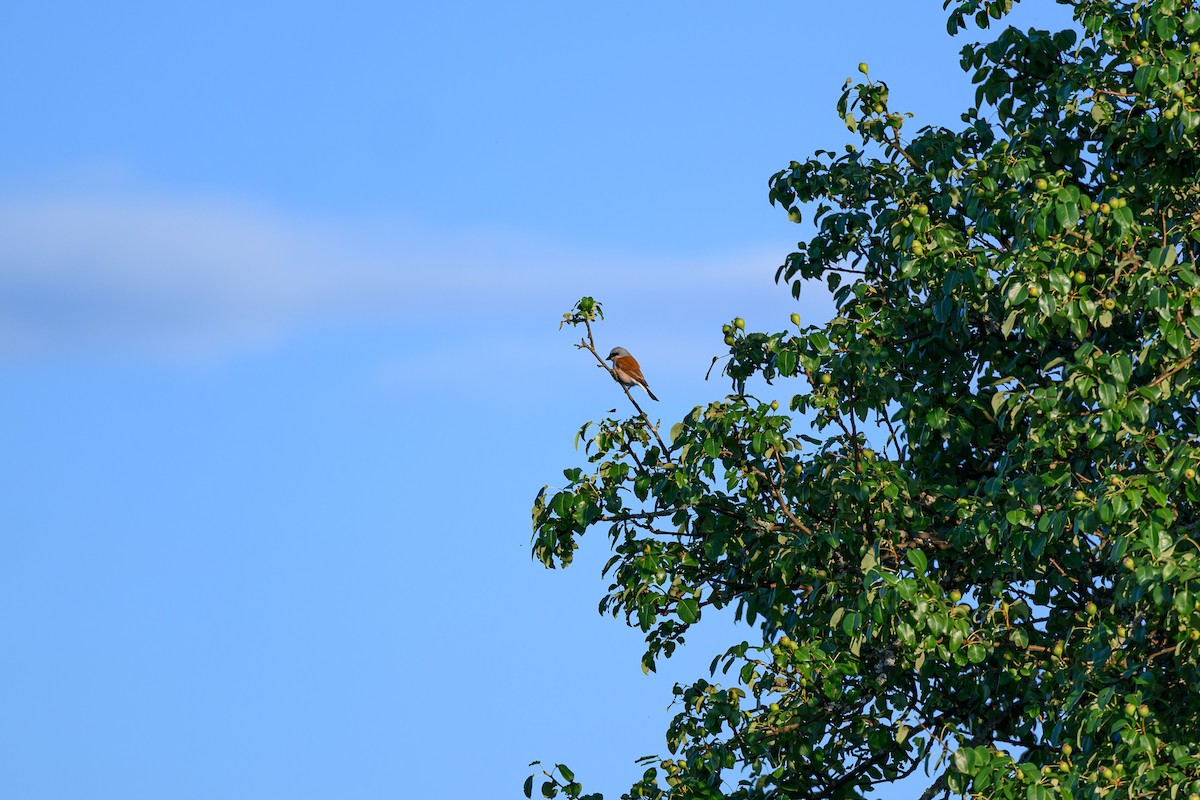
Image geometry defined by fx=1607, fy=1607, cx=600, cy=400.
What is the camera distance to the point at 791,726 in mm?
13031

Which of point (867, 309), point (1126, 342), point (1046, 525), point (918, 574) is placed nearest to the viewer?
point (1046, 525)

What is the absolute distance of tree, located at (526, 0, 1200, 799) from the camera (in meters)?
11.0

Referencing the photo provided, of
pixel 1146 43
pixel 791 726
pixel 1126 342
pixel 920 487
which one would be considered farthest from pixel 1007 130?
pixel 791 726

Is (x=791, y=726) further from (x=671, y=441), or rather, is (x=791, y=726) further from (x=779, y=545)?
(x=671, y=441)

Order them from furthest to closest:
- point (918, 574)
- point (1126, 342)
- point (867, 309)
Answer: point (867, 309), point (1126, 342), point (918, 574)

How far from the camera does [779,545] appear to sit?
13.1 metres

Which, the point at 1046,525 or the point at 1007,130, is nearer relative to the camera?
the point at 1046,525

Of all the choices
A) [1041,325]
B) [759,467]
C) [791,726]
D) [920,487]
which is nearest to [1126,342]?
[1041,325]

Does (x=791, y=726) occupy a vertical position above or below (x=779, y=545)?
below

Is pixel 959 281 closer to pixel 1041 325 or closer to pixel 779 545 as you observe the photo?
pixel 1041 325

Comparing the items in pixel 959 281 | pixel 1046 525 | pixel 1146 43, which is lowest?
pixel 1046 525

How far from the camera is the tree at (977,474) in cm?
1101

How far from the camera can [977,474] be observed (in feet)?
45.9

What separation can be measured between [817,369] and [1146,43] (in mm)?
3683
